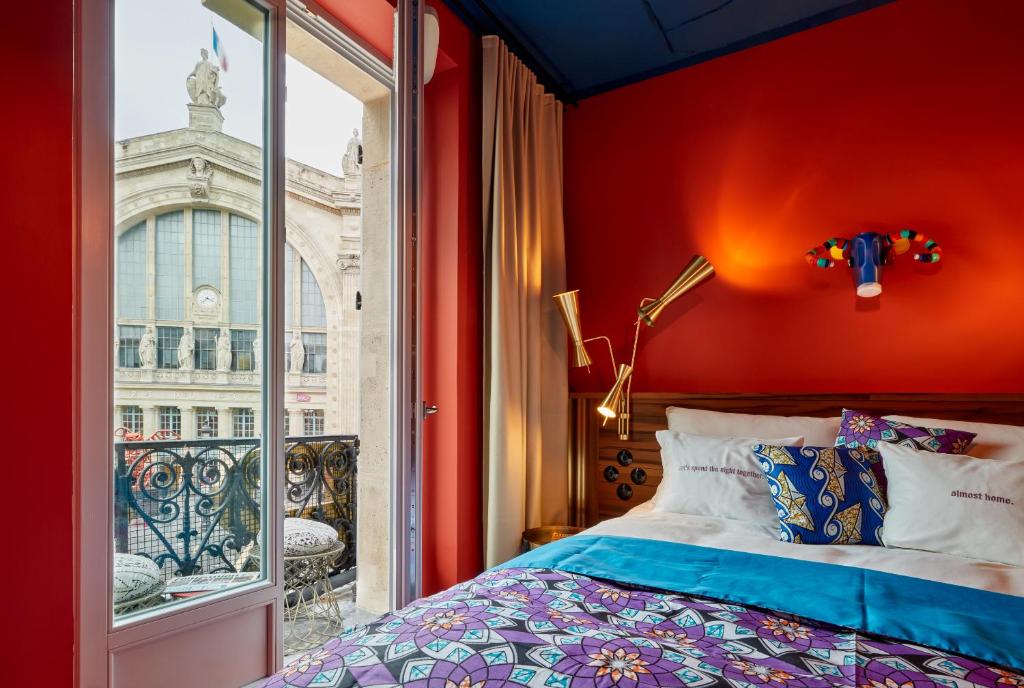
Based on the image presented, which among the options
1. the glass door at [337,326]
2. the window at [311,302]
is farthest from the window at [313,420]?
the window at [311,302]

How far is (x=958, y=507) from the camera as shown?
1.69 m

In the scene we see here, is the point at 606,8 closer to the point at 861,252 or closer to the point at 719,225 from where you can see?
the point at 719,225

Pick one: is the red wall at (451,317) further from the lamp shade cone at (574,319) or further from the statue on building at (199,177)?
the statue on building at (199,177)

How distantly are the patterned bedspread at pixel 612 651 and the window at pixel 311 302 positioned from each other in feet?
11.1

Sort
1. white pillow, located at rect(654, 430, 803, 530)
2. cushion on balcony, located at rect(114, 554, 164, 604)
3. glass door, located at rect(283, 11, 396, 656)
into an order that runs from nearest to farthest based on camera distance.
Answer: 1. cushion on balcony, located at rect(114, 554, 164, 604)
2. white pillow, located at rect(654, 430, 803, 530)
3. glass door, located at rect(283, 11, 396, 656)

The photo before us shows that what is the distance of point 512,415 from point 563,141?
5.19 ft

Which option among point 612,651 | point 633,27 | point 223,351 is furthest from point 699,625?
point 633,27

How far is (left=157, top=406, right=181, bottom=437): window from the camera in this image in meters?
1.64

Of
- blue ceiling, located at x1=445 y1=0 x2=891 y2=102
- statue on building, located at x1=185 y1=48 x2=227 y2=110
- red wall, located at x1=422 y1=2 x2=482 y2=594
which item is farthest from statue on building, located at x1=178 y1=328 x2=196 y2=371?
blue ceiling, located at x1=445 y1=0 x2=891 y2=102

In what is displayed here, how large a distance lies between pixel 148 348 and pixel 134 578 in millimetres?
613

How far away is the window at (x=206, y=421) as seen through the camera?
175 cm

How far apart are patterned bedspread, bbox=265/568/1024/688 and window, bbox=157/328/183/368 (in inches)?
37.7

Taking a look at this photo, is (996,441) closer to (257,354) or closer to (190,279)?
(257,354)

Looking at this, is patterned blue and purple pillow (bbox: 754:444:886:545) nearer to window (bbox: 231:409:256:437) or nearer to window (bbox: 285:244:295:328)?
window (bbox: 231:409:256:437)
